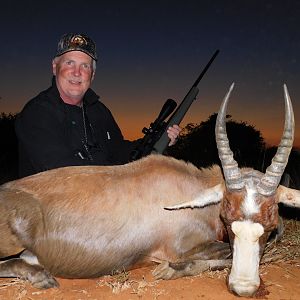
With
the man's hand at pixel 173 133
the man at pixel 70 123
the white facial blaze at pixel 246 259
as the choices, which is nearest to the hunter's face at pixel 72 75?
the man at pixel 70 123

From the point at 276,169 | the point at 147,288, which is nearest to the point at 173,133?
the point at 276,169

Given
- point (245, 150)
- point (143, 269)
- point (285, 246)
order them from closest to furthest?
1. point (143, 269)
2. point (285, 246)
3. point (245, 150)

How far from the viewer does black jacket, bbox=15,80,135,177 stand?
533 cm

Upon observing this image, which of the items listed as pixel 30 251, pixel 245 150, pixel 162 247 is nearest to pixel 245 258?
pixel 162 247

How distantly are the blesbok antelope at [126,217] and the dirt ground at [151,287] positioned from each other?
93 millimetres

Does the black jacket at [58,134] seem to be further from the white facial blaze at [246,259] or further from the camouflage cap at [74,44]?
the white facial blaze at [246,259]

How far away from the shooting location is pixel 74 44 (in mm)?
6094

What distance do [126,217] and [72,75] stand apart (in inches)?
102

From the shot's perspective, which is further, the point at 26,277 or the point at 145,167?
the point at 145,167

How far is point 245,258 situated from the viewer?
361 centimetres

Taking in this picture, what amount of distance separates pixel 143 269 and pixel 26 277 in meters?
1.19

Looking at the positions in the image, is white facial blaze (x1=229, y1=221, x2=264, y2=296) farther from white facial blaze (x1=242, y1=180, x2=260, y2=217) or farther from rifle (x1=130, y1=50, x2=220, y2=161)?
rifle (x1=130, y1=50, x2=220, y2=161)

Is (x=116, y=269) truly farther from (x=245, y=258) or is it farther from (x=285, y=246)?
(x=285, y=246)

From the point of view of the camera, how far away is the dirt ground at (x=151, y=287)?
3.81 m
